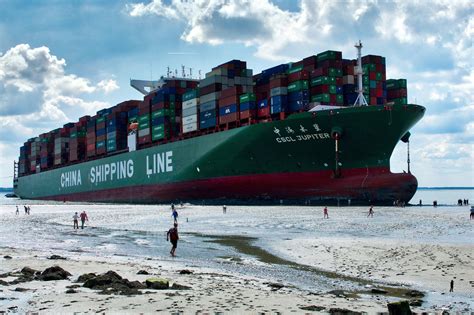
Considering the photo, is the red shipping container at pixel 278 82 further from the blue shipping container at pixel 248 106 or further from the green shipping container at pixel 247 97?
the blue shipping container at pixel 248 106

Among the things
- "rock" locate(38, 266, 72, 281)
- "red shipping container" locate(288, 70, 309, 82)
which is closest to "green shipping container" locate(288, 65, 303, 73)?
"red shipping container" locate(288, 70, 309, 82)

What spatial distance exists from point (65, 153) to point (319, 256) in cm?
8515

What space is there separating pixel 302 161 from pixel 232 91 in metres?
11.9

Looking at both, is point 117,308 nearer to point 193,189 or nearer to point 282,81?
Result: point 282,81

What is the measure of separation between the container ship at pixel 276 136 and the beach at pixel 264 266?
13428mm

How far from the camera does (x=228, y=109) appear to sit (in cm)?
5631

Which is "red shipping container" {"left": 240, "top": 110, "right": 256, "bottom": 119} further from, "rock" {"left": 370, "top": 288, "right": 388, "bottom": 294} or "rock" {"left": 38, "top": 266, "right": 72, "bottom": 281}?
"rock" {"left": 370, "top": 288, "right": 388, "bottom": 294}

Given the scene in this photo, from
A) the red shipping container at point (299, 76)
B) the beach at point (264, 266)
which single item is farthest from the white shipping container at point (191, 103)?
the beach at point (264, 266)

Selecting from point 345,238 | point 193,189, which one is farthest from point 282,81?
point 345,238

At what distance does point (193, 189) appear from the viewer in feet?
194

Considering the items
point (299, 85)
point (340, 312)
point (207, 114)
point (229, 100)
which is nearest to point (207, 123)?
point (207, 114)

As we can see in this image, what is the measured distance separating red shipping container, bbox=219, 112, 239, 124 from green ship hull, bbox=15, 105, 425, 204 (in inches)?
82.6

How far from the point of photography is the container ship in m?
47.0

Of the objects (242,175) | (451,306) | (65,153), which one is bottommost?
(451,306)
